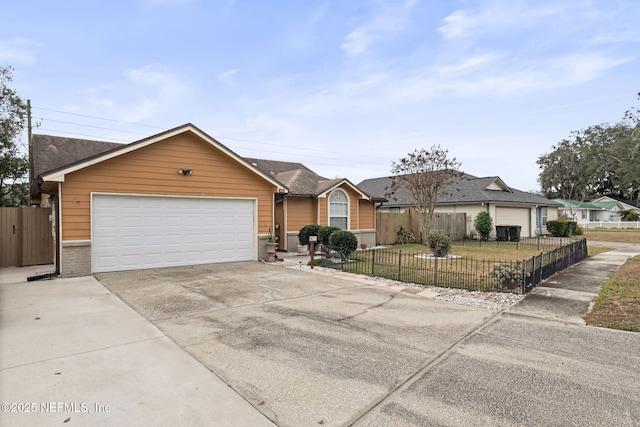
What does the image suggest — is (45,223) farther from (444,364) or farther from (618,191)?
(618,191)

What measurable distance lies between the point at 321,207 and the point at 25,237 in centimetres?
1136

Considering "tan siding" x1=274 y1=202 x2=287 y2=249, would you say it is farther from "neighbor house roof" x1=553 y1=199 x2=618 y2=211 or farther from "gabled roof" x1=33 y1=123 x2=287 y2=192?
"neighbor house roof" x1=553 y1=199 x2=618 y2=211

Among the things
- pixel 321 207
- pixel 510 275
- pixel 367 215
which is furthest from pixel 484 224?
pixel 510 275

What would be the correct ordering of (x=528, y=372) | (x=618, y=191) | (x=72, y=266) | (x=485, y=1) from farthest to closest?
(x=618, y=191) → (x=485, y=1) → (x=72, y=266) → (x=528, y=372)

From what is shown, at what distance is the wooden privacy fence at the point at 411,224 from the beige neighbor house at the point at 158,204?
8.06 metres

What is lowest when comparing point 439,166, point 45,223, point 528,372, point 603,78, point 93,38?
point 528,372

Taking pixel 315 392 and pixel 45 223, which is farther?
pixel 45 223

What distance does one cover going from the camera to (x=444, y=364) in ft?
13.3

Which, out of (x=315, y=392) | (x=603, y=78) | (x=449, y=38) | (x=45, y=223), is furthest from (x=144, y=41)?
(x=603, y=78)

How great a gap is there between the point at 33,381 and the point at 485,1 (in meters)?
13.3

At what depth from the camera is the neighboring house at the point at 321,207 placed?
52.5ft

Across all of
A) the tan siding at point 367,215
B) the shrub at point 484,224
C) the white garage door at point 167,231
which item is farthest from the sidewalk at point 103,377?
the shrub at point 484,224

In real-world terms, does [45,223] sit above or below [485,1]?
below

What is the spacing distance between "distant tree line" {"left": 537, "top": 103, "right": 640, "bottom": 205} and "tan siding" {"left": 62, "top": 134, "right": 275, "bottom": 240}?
5361cm
